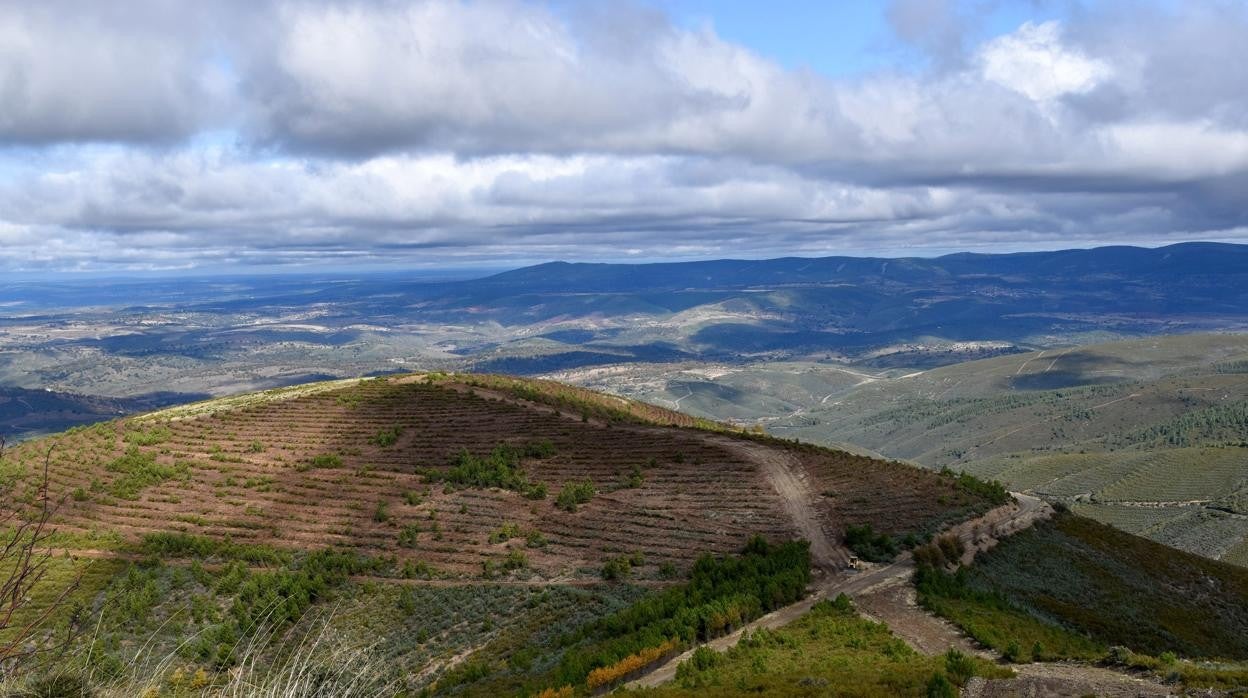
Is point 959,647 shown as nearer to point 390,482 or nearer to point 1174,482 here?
point 390,482

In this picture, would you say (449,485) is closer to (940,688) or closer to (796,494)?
(796,494)

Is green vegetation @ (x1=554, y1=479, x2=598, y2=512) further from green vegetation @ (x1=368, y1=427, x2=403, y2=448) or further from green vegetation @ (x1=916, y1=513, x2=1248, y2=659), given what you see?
green vegetation @ (x1=916, y1=513, x2=1248, y2=659)

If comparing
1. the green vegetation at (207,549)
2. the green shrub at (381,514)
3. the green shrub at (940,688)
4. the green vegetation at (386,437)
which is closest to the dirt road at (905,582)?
the green shrub at (940,688)

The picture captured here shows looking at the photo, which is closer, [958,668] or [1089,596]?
[958,668]

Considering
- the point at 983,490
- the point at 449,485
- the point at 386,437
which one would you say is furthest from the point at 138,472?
the point at 983,490

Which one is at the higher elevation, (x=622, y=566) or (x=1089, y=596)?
(x=622, y=566)

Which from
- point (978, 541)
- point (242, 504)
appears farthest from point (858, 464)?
point (242, 504)

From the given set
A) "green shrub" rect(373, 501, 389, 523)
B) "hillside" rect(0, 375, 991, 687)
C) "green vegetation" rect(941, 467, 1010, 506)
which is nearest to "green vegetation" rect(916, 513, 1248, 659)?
"green vegetation" rect(941, 467, 1010, 506)
